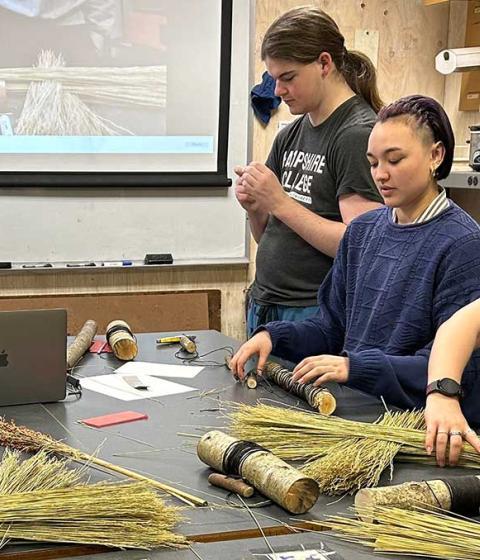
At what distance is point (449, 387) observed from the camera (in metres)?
1.61

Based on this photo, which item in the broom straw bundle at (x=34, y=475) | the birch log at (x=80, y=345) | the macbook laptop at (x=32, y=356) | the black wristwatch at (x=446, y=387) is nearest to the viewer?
the broom straw bundle at (x=34, y=475)

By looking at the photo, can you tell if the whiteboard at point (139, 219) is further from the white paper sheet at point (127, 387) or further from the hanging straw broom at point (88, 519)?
the hanging straw broom at point (88, 519)

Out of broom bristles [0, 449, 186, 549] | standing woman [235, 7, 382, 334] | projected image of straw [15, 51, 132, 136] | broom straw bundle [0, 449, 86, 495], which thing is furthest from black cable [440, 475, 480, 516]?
projected image of straw [15, 51, 132, 136]

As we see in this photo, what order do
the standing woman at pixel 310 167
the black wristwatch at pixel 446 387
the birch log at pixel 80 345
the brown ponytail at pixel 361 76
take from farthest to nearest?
the brown ponytail at pixel 361 76
the standing woman at pixel 310 167
the birch log at pixel 80 345
the black wristwatch at pixel 446 387

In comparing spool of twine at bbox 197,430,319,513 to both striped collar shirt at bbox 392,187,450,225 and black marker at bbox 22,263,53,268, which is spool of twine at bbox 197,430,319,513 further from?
black marker at bbox 22,263,53,268

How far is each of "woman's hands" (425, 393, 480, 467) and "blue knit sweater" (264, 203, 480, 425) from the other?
237 mm

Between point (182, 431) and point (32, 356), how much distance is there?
43 centimetres

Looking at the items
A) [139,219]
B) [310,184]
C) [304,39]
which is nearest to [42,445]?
[310,184]

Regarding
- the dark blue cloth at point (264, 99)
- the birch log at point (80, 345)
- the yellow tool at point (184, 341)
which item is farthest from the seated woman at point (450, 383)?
the dark blue cloth at point (264, 99)

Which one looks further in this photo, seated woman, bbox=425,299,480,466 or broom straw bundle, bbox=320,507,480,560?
seated woman, bbox=425,299,480,466

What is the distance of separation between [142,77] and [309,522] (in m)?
3.05

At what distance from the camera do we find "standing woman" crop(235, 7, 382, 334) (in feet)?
8.26

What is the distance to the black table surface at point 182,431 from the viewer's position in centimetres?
137

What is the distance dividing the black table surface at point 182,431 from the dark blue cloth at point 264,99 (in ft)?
6.59
